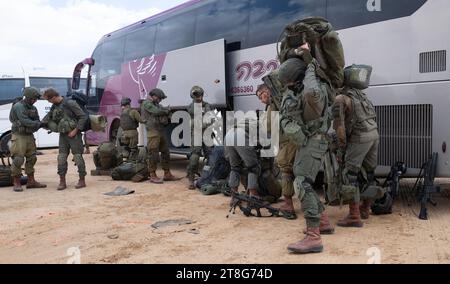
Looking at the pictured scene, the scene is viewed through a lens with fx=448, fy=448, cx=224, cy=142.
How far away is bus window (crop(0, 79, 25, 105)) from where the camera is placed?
47.1ft

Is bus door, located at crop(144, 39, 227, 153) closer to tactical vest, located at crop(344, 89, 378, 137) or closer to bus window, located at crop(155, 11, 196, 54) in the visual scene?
bus window, located at crop(155, 11, 196, 54)

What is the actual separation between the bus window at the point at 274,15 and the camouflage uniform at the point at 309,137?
2495 mm

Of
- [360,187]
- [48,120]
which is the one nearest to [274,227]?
[360,187]

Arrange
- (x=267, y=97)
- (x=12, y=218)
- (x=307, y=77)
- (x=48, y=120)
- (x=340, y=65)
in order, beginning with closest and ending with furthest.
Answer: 1. (x=307, y=77)
2. (x=340, y=65)
3. (x=267, y=97)
4. (x=12, y=218)
5. (x=48, y=120)

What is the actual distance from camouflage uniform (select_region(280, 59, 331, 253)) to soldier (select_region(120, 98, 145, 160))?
16.8 ft

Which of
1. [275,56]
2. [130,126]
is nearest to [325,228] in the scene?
[275,56]

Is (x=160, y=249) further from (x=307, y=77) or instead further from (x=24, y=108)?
(x=24, y=108)

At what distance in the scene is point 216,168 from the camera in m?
6.84

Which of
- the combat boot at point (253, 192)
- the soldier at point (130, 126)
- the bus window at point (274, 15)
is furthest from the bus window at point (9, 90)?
the combat boot at point (253, 192)

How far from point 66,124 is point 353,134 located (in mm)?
4735

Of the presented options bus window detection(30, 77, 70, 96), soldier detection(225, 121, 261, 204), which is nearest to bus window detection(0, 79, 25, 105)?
bus window detection(30, 77, 70, 96)

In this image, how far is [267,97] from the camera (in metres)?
5.11

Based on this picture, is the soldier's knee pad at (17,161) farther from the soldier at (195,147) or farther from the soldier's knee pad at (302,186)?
the soldier's knee pad at (302,186)
